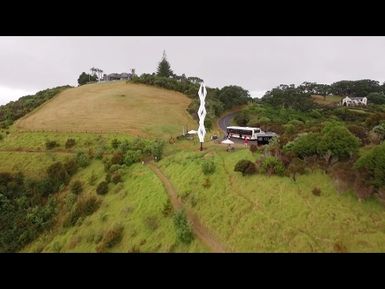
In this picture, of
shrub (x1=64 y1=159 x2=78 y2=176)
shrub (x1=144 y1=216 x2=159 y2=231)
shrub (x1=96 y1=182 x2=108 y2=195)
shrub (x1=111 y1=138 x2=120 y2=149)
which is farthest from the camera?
shrub (x1=111 y1=138 x2=120 y2=149)

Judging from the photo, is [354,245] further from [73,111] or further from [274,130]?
[73,111]

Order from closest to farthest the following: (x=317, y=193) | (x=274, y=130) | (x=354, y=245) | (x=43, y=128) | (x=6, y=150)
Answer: (x=354, y=245)
(x=317, y=193)
(x=274, y=130)
(x=6, y=150)
(x=43, y=128)

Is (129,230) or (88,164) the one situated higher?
(88,164)

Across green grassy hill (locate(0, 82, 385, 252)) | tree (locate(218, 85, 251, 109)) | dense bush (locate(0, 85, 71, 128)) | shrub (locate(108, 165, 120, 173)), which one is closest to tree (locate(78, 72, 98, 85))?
dense bush (locate(0, 85, 71, 128))

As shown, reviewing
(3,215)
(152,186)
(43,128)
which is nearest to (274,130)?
(152,186)

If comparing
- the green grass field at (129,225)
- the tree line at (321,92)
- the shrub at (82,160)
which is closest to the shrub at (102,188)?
the green grass field at (129,225)

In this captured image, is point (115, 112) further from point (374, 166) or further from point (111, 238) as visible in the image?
point (374, 166)

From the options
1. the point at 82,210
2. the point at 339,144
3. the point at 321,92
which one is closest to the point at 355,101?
the point at 321,92

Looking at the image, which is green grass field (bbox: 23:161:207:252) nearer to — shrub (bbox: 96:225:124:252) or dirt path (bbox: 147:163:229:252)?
shrub (bbox: 96:225:124:252)
